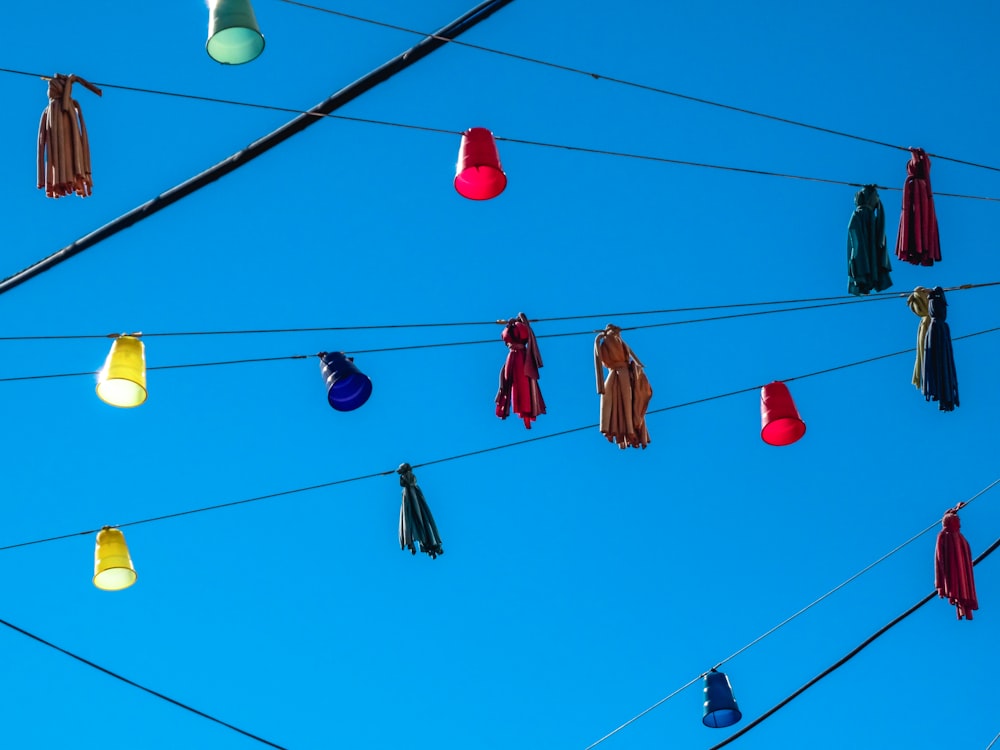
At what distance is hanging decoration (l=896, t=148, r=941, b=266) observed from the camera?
7277 mm

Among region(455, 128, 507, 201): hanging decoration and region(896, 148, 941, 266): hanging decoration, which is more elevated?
region(455, 128, 507, 201): hanging decoration

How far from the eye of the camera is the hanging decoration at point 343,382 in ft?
24.6

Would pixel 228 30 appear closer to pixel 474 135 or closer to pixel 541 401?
pixel 474 135

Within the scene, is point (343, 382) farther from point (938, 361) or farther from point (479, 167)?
point (938, 361)

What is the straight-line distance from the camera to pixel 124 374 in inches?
268

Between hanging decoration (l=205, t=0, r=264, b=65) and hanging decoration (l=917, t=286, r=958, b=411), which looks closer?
hanging decoration (l=205, t=0, r=264, b=65)

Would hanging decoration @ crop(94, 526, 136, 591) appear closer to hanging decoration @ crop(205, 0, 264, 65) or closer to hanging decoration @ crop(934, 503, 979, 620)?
hanging decoration @ crop(205, 0, 264, 65)

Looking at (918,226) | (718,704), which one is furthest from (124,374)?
(718,704)

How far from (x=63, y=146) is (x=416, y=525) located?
9.55ft

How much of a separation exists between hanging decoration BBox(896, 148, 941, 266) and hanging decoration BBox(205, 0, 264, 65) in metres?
3.48

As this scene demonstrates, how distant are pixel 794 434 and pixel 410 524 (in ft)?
7.63

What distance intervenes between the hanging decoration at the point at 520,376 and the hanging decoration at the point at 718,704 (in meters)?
2.87

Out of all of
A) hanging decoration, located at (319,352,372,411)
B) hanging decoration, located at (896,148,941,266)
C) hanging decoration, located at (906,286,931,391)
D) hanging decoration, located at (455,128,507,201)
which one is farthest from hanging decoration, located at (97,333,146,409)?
hanging decoration, located at (906,286,931,391)

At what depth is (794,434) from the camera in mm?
8211
